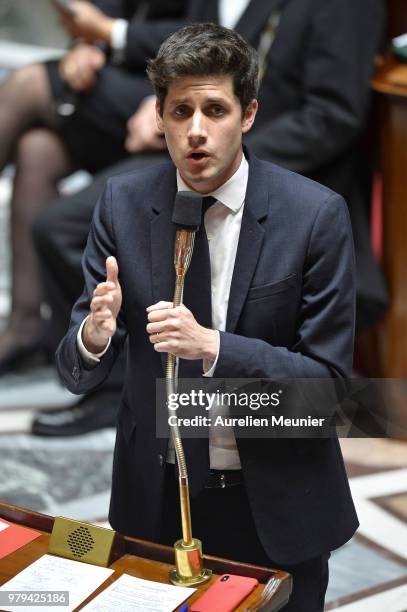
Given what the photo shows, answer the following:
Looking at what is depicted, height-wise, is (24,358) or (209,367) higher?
(209,367)

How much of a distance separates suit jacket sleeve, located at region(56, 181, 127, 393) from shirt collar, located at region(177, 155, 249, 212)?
15 cm

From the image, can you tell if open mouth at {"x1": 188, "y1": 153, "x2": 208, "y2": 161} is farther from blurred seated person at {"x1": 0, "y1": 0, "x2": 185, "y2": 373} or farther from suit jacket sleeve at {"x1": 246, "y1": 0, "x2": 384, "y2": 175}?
blurred seated person at {"x1": 0, "y1": 0, "x2": 185, "y2": 373}

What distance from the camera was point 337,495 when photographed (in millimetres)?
1774

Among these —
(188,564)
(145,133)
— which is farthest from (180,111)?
(145,133)

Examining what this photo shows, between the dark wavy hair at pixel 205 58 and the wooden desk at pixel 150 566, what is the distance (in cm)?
68

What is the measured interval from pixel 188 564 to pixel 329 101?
2004 mm

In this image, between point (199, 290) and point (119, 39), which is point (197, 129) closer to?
point (199, 290)

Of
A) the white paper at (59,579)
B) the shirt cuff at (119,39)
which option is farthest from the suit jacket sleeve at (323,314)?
the shirt cuff at (119,39)

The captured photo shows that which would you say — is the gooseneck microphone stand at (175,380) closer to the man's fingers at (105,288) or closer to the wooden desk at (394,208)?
the man's fingers at (105,288)

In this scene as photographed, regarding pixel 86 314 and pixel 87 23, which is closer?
pixel 86 314

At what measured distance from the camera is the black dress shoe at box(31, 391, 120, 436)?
3.60m

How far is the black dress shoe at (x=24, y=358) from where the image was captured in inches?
164

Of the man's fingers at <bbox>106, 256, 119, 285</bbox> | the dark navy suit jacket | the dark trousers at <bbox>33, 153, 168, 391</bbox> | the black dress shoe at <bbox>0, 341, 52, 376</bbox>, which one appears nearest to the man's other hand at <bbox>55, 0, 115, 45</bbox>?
the dark trousers at <bbox>33, 153, 168, 391</bbox>

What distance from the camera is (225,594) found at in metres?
1.50
